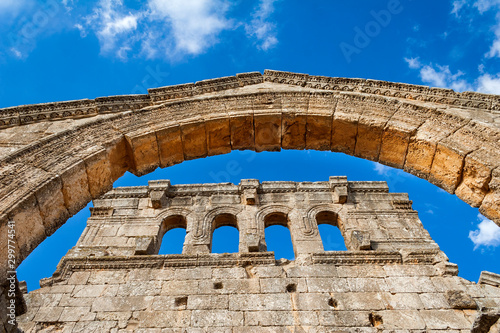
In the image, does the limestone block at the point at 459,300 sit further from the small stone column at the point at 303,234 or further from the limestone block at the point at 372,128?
the limestone block at the point at 372,128

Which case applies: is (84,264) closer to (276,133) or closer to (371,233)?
(276,133)

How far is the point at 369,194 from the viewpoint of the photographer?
11.5 metres

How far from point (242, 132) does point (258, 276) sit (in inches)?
162

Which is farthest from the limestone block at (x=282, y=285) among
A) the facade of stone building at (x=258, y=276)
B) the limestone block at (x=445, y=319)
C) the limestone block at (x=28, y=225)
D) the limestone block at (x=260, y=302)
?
the limestone block at (x=28, y=225)

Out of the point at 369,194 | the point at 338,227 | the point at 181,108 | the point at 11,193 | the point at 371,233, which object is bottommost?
the point at 11,193

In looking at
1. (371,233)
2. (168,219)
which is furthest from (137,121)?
(371,233)

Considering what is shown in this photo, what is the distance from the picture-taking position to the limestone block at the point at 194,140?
5254 mm

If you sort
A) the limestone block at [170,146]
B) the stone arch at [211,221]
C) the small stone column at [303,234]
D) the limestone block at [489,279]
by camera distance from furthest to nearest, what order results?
the stone arch at [211,221] → the small stone column at [303,234] → the limestone block at [489,279] → the limestone block at [170,146]

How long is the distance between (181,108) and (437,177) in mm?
3630

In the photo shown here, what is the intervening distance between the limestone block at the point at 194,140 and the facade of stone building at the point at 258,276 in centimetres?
370

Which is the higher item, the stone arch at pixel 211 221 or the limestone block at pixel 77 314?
the stone arch at pixel 211 221

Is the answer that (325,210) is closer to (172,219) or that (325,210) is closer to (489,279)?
(489,279)

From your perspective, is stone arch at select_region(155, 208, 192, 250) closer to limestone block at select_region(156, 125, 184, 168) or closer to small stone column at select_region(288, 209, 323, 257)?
small stone column at select_region(288, 209, 323, 257)

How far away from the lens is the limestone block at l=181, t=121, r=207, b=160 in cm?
525
